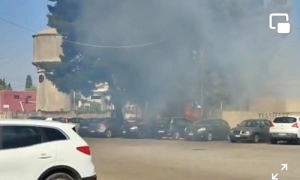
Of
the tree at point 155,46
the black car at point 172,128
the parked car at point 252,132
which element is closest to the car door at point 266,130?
the parked car at point 252,132

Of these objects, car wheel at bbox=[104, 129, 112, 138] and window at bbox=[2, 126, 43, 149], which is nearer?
window at bbox=[2, 126, 43, 149]

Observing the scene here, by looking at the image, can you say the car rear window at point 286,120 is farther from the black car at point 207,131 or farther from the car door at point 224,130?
the car door at point 224,130

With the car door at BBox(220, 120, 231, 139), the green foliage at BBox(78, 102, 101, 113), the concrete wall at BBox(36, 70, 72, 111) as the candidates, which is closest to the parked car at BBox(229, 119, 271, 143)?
the car door at BBox(220, 120, 231, 139)

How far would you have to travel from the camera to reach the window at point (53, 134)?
9430 millimetres

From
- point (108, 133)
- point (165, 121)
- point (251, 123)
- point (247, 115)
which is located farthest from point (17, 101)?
point (251, 123)

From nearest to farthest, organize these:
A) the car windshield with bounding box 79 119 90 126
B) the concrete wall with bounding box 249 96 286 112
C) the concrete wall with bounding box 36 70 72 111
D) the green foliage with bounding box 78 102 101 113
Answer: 1. the concrete wall with bounding box 249 96 286 112
2. the car windshield with bounding box 79 119 90 126
3. the concrete wall with bounding box 36 70 72 111
4. the green foliage with bounding box 78 102 101 113

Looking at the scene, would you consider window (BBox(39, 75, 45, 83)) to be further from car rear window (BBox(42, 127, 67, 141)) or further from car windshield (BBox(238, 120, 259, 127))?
car rear window (BBox(42, 127, 67, 141))

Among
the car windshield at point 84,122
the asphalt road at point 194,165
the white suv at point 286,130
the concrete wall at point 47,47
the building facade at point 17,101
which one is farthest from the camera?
the building facade at point 17,101

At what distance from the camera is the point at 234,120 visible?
35.6 metres

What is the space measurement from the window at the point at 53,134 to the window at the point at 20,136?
129 millimetres

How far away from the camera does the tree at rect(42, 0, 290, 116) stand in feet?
82.9

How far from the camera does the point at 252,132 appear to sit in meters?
26.6

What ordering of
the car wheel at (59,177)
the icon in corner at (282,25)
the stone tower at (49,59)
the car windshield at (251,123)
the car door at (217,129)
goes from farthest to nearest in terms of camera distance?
1. the stone tower at (49,59)
2. the car door at (217,129)
3. the car windshield at (251,123)
4. the icon in corner at (282,25)
5. the car wheel at (59,177)

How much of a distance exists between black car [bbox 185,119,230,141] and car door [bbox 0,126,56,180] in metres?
20.0
